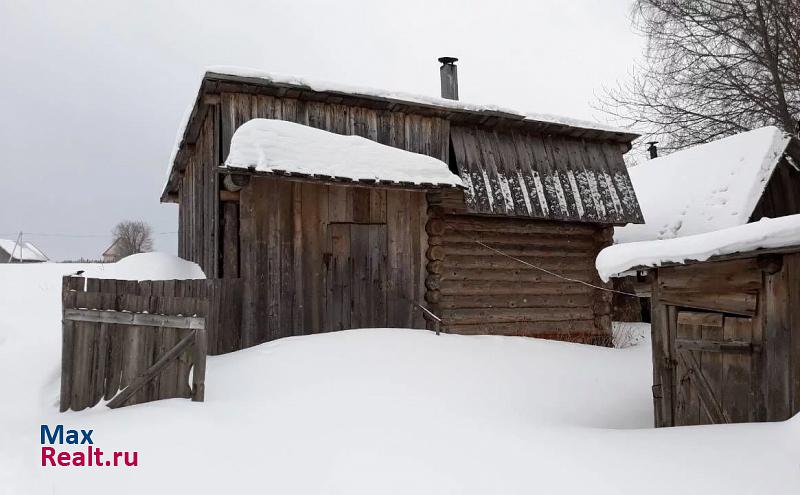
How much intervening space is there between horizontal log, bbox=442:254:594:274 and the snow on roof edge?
2669 mm

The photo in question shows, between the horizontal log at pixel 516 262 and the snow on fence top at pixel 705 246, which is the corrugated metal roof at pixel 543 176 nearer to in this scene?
the horizontal log at pixel 516 262

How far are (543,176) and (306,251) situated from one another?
484 cm

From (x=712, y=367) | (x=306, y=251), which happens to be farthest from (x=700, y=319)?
(x=306, y=251)

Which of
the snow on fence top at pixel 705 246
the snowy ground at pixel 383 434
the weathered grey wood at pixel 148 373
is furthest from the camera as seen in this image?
the weathered grey wood at pixel 148 373

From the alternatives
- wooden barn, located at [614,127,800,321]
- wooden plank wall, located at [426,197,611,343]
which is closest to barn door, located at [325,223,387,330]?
wooden plank wall, located at [426,197,611,343]

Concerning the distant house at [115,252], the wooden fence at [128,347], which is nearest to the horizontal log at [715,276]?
the wooden fence at [128,347]

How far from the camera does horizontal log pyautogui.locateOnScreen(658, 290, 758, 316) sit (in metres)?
5.39

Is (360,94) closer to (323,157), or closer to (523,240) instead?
(323,157)

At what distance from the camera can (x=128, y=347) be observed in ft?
19.0

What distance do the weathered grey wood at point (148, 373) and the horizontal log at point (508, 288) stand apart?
17.6ft

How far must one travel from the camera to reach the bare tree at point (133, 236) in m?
55.8

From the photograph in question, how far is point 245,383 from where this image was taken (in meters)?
6.23

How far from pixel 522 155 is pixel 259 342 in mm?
5972

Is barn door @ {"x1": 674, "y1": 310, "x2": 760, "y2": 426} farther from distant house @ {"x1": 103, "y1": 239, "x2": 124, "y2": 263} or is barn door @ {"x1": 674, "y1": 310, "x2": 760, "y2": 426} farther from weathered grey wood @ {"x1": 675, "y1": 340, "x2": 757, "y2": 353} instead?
distant house @ {"x1": 103, "y1": 239, "x2": 124, "y2": 263}
